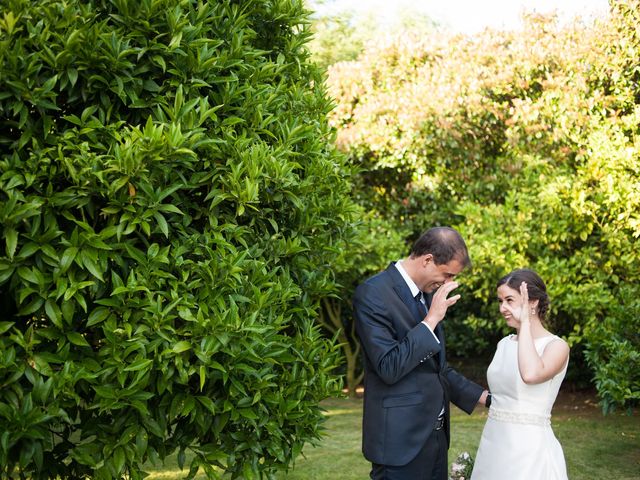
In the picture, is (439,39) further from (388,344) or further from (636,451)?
(388,344)

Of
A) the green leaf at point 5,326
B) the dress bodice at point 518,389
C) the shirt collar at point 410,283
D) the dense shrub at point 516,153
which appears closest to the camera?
the green leaf at point 5,326

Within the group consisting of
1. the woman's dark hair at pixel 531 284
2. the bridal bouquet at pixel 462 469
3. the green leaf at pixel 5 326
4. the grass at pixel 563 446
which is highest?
the woman's dark hair at pixel 531 284

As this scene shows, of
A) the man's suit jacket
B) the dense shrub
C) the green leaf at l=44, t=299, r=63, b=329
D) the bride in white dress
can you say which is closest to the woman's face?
the bride in white dress

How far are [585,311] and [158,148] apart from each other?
7965 millimetres

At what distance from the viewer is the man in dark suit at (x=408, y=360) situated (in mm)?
4191

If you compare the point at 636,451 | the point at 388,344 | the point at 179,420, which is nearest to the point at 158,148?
the point at 179,420

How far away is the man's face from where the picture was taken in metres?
4.43

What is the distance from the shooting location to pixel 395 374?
4.16 meters

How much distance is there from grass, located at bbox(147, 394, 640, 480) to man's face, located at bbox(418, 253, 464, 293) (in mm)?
2717

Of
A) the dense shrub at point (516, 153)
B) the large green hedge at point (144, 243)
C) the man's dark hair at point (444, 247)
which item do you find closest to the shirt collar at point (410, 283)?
the man's dark hair at point (444, 247)

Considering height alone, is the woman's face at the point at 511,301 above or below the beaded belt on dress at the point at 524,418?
above

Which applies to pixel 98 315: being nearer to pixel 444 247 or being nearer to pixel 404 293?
pixel 404 293

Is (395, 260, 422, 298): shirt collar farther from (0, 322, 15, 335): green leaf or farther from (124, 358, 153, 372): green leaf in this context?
(0, 322, 15, 335): green leaf

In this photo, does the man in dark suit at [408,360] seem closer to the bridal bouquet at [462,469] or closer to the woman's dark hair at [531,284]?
the woman's dark hair at [531,284]
